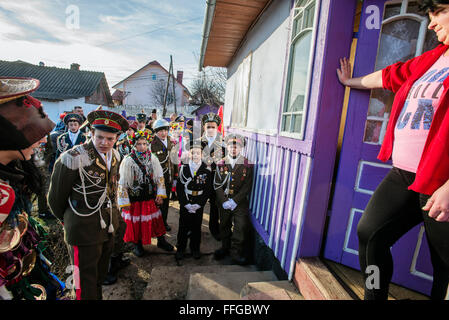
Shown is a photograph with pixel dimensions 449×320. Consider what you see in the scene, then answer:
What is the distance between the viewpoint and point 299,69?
2734 millimetres

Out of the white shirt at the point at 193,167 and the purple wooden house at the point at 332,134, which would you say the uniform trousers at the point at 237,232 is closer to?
the purple wooden house at the point at 332,134

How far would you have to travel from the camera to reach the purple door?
1.86 metres

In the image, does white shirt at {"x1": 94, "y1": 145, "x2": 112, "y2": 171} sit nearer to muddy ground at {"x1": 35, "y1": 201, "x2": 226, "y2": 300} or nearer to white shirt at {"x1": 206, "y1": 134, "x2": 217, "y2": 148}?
muddy ground at {"x1": 35, "y1": 201, "x2": 226, "y2": 300}

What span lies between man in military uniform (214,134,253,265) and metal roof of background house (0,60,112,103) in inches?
894

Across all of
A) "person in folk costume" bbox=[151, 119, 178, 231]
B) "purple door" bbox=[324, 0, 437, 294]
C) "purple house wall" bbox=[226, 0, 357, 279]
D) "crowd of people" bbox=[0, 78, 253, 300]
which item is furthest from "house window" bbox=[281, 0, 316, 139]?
"person in folk costume" bbox=[151, 119, 178, 231]

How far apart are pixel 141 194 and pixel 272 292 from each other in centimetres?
267

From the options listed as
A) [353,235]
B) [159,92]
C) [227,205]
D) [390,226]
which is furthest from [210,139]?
[159,92]

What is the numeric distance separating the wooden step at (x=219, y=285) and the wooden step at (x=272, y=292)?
0.17m

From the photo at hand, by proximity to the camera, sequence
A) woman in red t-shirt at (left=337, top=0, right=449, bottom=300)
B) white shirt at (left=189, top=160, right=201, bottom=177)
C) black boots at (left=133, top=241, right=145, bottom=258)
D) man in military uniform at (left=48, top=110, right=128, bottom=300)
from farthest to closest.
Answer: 1. black boots at (left=133, top=241, right=145, bottom=258)
2. white shirt at (left=189, top=160, right=201, bottom=177)
3. man in military uniform at (left=48, top=110, right=128, bottom=300)
4. woman in red t-shirt at (left=337, top=0, right=449, bottom=300)

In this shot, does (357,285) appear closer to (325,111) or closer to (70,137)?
(325,111)

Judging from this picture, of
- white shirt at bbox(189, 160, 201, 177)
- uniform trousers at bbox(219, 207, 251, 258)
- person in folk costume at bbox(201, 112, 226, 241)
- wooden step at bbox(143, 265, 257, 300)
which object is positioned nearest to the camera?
wooden step at bbox(143, 265, 257, 300)

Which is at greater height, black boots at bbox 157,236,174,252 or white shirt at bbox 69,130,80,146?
white shirt at bbox 69,130,80,146

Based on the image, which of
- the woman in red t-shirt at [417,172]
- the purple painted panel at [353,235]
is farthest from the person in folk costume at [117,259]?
the woman in red t-shirt at [417,172]

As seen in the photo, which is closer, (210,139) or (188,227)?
(188,227)
